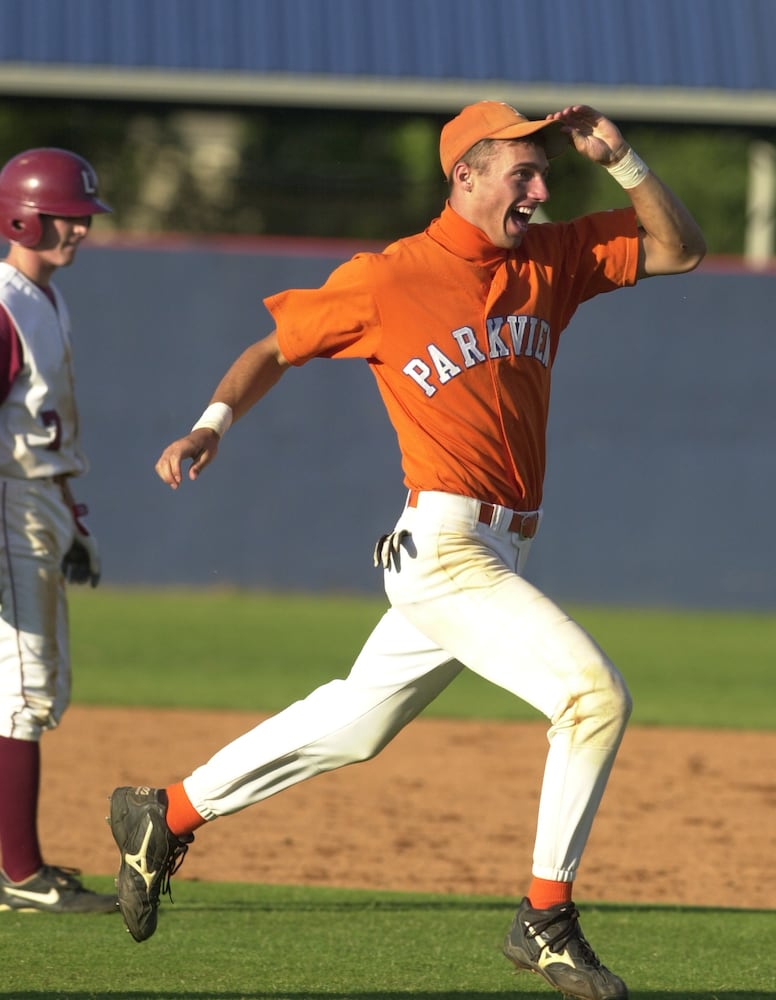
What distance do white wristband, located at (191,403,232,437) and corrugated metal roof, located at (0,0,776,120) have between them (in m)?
11.8

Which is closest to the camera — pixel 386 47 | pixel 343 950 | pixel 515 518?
pixel 515 518

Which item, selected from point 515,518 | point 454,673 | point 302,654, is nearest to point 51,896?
point 454,673

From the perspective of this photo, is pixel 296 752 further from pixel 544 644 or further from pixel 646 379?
pixel 646 379

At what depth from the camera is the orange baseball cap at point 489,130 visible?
4.16 meters

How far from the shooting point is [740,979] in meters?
4.48

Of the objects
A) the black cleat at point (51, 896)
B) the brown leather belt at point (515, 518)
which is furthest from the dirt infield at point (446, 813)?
the brown leather belt at point (515, 518)

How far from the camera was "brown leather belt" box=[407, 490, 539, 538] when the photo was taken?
13.5 ft

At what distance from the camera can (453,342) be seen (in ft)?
13.6

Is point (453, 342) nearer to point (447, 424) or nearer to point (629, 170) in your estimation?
point (447, 424)

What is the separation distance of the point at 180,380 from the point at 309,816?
7.80 m

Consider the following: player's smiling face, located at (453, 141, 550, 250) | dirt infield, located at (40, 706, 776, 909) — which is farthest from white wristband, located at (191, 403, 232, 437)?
dirt infield, located at (40, 706, 776, 909)

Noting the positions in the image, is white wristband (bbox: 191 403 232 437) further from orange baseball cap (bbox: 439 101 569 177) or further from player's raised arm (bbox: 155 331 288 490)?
orange baseball cap (bbox: 439 101 569 177)

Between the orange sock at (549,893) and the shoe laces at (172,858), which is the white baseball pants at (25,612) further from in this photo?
the orange sock at (549,893)

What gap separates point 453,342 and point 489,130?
0.56 metres
